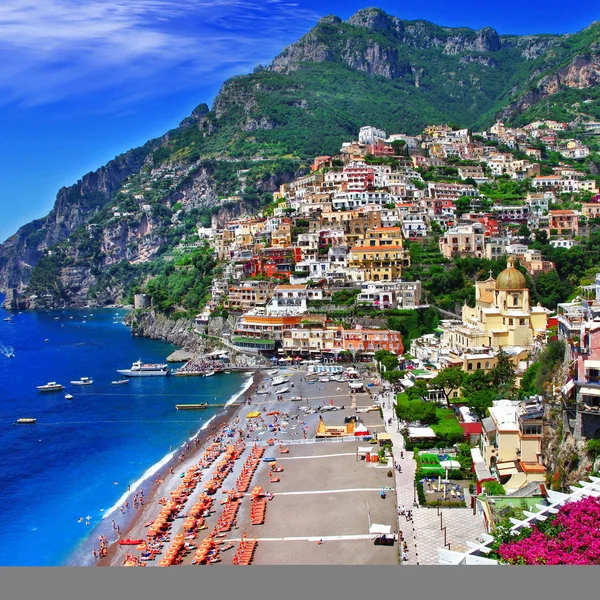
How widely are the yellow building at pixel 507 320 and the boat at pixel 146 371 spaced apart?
14.3 metres

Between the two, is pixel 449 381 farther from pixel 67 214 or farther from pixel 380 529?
pixel 67 214

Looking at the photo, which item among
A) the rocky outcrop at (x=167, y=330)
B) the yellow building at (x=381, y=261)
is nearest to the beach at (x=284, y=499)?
the yellow building at (x=381, y=261)

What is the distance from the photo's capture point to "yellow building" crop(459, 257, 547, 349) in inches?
938

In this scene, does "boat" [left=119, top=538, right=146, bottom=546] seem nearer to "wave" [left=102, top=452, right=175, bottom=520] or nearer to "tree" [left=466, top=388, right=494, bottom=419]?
"wave" [left=102, top=452, right=175, bottom=520]

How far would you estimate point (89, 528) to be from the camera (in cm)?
→ 1582

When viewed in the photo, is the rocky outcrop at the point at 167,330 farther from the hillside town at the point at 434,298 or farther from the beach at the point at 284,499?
the beach at the point at 284,499

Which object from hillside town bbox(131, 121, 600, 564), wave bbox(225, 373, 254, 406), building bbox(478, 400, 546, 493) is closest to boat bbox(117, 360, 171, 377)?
hillside town bbox(131, 121, 600, 564)

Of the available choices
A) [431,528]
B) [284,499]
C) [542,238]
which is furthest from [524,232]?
[431,528]

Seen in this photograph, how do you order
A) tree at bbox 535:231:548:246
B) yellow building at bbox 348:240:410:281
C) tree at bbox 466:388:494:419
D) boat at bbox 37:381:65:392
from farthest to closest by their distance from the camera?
tree at bbox 535:231:548:246
yellow building at bbox 348:240:410:281
boat at bbox 37:381:65:392
tree at bbox 466:388:494:419

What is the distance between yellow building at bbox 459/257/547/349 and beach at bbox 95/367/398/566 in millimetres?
4875

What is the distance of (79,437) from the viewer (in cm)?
2272

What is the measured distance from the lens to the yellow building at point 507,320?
2381cm

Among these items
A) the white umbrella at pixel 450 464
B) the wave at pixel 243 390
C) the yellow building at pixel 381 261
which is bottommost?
the white umbrella at pixel 450 464

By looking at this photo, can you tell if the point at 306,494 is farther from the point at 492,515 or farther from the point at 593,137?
the point at 593,137
